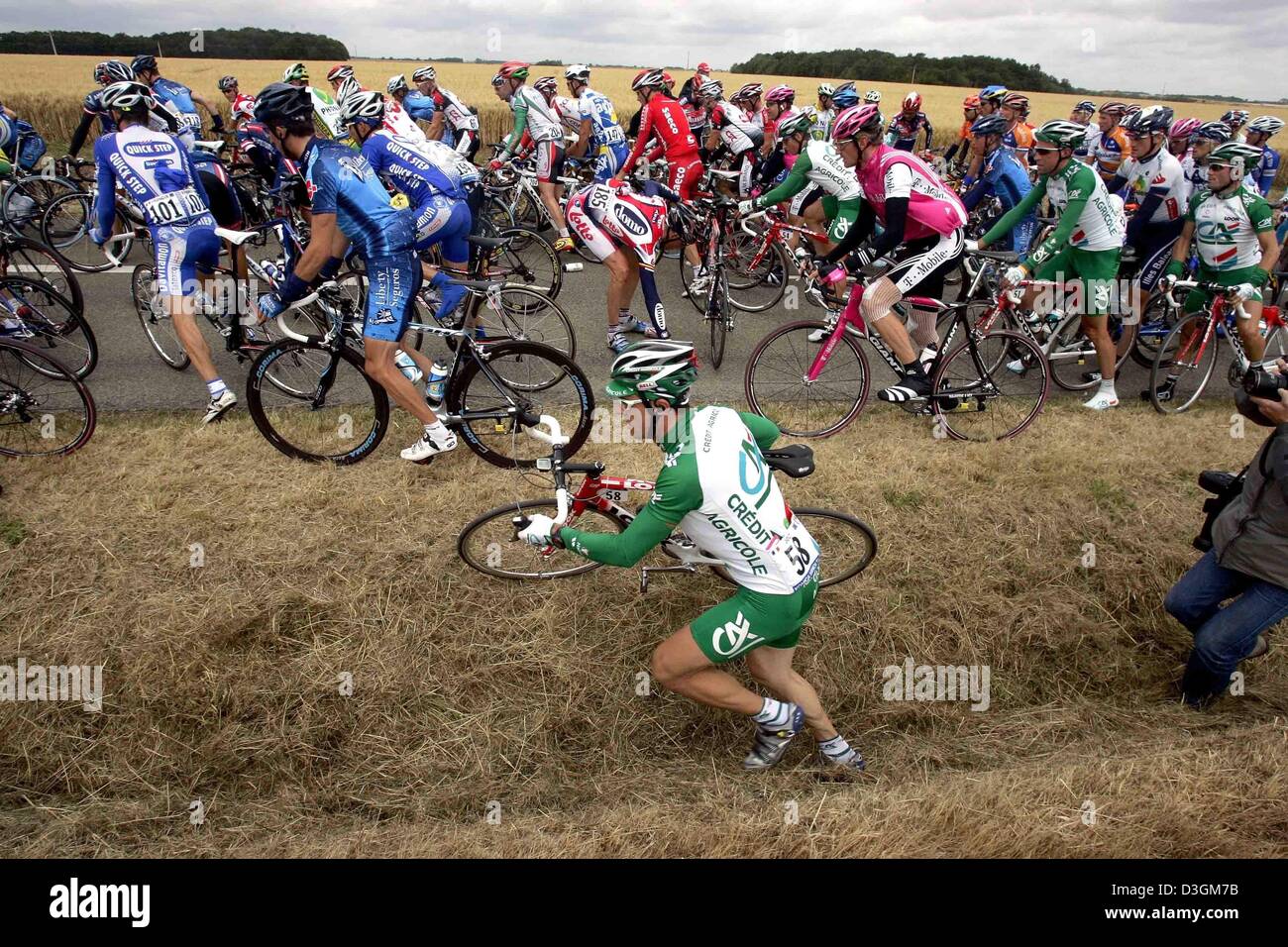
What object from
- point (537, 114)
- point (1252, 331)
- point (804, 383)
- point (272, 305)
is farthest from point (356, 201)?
point (1252, 331)

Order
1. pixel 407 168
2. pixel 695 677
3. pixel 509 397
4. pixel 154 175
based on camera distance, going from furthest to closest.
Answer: pixel 407 168 → pixel 154 175 → pixel 509 397 → pixel 695 677

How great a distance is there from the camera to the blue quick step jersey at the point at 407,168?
5938 millimetres

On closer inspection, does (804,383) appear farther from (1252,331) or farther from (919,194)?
(1252,331)

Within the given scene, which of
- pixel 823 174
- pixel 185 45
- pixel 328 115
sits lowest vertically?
pixel 823 174

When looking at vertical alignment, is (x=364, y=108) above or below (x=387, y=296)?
above

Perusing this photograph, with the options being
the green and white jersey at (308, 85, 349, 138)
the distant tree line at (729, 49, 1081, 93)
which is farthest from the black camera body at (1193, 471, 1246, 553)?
the distant tree line at (729, 49, 1081, 93)

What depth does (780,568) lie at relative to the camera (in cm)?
310

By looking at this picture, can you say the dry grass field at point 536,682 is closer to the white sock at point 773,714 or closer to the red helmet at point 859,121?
the white sock at point 773,714

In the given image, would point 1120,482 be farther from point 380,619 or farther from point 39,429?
point 39,429

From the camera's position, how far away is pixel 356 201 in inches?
182

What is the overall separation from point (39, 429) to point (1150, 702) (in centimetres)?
784

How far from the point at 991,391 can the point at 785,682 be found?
3779mm

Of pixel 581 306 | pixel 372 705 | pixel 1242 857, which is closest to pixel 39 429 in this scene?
pixel 372 705

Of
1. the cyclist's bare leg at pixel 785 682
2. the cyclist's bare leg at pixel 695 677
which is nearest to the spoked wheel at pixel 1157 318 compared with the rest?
the cyclist's bare leg at pixel 785 682
